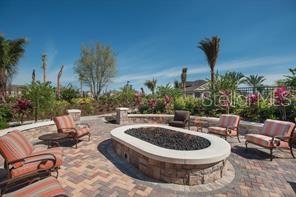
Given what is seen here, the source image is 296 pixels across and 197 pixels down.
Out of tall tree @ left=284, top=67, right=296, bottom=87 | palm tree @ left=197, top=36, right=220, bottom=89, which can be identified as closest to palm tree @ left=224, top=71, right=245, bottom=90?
tall tree @ left=284, top=67, right=296, bottom=87

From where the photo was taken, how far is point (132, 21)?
10.0 metres

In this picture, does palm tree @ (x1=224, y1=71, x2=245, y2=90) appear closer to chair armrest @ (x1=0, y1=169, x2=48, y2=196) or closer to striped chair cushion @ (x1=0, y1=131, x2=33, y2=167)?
chair armrest @ (x1=0, y1=169, x2=48, y2=196)

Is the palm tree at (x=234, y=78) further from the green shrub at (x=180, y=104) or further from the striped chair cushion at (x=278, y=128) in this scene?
the striped chair cushion at (x=278, y=128)

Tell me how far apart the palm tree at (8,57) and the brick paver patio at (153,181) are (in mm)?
10581

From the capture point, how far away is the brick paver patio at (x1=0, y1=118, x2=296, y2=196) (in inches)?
110

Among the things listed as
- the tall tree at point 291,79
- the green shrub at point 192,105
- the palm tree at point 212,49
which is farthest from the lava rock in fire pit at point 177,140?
the palm tree at point 212,49

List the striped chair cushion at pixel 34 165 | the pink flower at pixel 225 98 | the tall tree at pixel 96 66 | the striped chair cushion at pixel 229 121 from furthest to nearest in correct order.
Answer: the tall tree at pixel 96 66 < the pink flower at pixel 225 98 < the striped chair cushion at pixel 229 121 < the striped chair cushion at pixel 34 165

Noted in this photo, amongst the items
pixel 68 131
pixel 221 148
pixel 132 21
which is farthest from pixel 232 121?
pixel 132 21

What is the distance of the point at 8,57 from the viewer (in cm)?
1152

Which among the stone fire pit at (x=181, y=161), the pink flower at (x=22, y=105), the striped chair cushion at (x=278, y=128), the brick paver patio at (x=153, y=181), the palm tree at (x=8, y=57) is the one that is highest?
the palm tree at (x=8, y=57)

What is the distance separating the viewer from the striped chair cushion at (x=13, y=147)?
2699 millimetres

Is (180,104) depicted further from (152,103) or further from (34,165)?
(34,165)

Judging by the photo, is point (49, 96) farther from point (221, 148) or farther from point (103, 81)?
point (103, 81)

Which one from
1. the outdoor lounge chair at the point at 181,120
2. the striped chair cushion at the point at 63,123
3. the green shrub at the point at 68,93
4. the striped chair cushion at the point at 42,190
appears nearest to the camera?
the striped chair cushion at the point at 42,190
